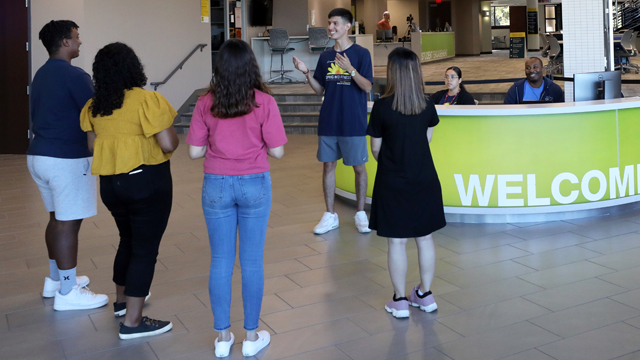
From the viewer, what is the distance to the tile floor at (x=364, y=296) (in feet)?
9.17

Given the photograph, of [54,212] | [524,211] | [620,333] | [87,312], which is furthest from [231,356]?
[524,211]

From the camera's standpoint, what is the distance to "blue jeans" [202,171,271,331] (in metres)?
2.51

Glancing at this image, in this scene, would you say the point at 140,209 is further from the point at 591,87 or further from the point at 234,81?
the point at 591,87

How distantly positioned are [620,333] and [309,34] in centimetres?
1157

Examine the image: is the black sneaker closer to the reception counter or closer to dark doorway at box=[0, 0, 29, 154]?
dark doorway at box=[0, 0, 29, 154]

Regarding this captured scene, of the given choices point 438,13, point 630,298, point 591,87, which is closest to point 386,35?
point 438,13

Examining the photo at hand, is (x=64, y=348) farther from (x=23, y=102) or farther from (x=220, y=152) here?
(x=23, y=102)

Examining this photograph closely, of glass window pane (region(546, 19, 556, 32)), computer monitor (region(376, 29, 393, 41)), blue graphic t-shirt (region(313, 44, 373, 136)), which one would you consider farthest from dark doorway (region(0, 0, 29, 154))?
glass window pane (region(546, 19, 556, 32))

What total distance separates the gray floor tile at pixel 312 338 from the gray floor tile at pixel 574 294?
1.00 m

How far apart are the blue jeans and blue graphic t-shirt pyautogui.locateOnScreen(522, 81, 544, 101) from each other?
371 cm

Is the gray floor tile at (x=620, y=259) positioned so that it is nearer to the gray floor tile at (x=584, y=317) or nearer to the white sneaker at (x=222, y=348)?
the gray floor tile at (x=584, y=317)

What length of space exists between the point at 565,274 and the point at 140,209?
7.91 feet

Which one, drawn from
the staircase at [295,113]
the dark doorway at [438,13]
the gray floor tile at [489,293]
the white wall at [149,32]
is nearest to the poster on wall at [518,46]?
the dark doorway at [438,13]

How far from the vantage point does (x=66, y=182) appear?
10.2ft
